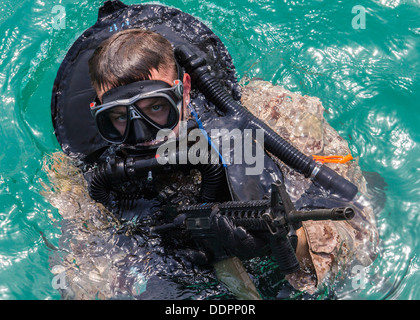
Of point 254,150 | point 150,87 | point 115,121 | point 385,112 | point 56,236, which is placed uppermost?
point 150,87

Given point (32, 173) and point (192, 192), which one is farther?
point (32, 173)

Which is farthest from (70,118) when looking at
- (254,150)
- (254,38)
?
(254,38)

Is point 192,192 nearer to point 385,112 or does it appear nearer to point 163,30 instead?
point 163,30

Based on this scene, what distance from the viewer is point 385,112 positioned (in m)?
4.68

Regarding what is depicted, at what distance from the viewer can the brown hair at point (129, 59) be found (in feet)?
10.6

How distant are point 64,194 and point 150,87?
4.53 feet

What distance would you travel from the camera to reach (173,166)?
3.12 meters

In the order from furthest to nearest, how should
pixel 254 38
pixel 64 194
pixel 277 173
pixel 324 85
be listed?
1. pixel 254 38
2. pixel 324 85
3. pixel 64 194
4. pixel 277 173

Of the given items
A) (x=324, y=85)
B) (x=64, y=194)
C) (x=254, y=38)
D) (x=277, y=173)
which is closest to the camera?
(x=277, y=173)

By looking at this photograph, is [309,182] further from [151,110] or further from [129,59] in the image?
[129,59]

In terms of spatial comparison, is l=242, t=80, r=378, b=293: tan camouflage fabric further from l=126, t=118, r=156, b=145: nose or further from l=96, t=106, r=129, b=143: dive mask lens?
l=96, t=106, r=129, b=143: dive mask lens

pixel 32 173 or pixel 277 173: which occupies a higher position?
pixel 277 173

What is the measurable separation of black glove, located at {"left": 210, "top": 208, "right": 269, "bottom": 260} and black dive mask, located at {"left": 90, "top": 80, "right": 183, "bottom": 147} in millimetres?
786

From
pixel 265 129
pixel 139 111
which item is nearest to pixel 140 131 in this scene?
pixel 139 111
